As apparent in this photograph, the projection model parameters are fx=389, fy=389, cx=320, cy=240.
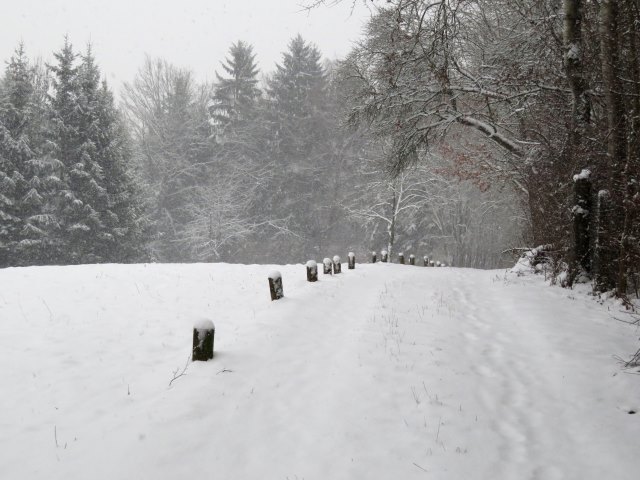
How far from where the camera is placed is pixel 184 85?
3609 centimetres

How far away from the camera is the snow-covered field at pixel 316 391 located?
3123 millimetres

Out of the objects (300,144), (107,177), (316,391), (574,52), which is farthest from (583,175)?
(300,144)

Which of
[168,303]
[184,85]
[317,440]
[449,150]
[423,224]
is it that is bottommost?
[317,440]

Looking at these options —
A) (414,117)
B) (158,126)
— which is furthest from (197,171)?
(414,117)

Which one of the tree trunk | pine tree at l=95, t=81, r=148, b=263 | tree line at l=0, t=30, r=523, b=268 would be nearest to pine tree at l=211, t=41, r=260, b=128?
tree line at l=0, t=30, r=523, b=268

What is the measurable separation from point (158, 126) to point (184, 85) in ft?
15.0

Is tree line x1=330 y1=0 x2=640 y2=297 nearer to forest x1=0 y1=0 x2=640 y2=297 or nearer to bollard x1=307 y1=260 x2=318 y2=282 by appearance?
forest x1=0 y1=0 x2=640 y2=297

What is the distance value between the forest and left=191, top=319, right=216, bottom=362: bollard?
16.3ft

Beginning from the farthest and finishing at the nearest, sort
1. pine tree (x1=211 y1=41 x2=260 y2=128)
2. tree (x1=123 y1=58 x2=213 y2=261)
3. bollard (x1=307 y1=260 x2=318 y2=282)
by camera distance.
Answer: pine tree (x1=211 y1=41 x2=260 y2=128), tree (x1=123 y1=58 x2=213 y2=261), bollard (x1=307 y1=260 x2=318 y2=282)

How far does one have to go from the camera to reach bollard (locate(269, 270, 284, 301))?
290 inches

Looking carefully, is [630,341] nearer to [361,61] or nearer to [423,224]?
[361,61]

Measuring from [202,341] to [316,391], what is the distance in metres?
1.52

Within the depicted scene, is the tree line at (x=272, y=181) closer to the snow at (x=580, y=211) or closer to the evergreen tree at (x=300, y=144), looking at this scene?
the evergreen tree at (x=300, y=144)

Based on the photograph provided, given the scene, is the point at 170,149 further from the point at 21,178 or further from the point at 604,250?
the point at 604,250
